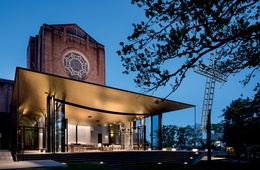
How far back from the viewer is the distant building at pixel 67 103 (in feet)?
58.7

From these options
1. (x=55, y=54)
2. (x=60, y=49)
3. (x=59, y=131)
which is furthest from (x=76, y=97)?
(x=60, y=49)

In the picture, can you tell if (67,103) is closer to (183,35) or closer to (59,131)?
(59,131)

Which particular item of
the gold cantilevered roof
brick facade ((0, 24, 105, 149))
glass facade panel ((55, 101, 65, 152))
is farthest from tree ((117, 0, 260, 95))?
brick facade ((0, 24, 105, 149))

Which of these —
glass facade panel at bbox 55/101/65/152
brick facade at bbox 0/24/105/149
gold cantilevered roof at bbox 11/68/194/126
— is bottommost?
glass facade panel at bbox 55/101/65/152

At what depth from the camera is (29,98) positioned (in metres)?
20.4

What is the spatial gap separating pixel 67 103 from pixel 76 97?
179cm

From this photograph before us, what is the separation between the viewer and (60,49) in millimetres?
29891

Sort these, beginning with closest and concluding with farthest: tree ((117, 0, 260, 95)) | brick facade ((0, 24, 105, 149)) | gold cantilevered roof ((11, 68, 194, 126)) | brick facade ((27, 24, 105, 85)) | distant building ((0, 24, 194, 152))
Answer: tree ((117, 0, 260, 95)) → gold cantilevered roof ((11, 68, 194, 126)) → distant building ((0, 24, 194, 152)) → brick facade ((0, 24, 105, 149)) → brick facade ((27, 24, 105, 85))

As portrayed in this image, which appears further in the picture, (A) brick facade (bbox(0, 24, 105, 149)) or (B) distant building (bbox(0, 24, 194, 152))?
(A) brick facade (bbox(0, 24, 105, 149))

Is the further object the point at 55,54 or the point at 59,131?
the point at 55,54

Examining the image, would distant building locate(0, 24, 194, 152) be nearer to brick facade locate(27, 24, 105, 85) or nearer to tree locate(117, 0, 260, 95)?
brick facade locate(27, 24, 105, 85)

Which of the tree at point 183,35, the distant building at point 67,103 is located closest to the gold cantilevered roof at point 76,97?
the distant building at point 67,103

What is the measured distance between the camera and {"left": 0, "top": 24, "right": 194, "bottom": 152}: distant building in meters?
17.9

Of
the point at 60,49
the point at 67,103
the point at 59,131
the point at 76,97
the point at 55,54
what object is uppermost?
the point at 60,49
